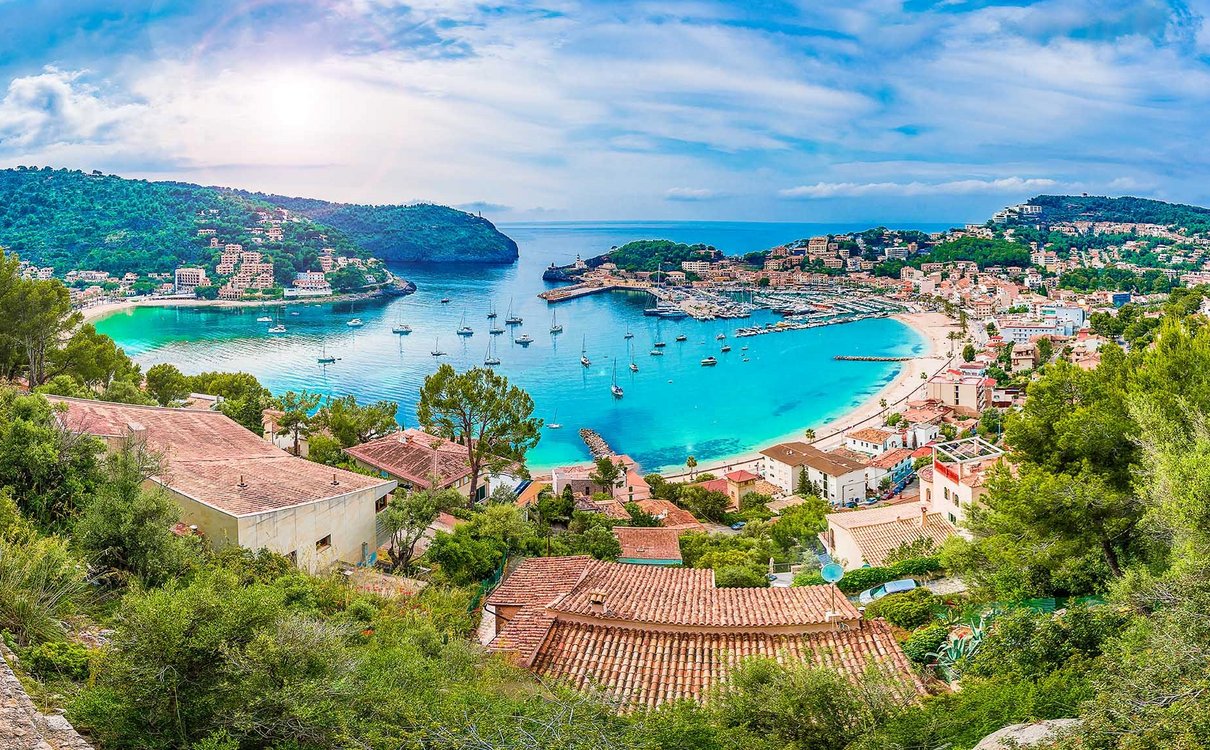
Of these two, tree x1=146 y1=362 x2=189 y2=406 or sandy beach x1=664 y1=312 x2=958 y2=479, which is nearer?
tree x1=146 y1=362 x2=189 y2=406

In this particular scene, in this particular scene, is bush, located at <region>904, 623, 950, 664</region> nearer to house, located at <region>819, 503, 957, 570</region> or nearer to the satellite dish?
the satellite dish

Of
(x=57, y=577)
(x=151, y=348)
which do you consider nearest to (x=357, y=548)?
(x=57, y=577)

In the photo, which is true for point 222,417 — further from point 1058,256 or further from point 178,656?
point 1058,256

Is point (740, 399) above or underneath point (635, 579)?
underneath

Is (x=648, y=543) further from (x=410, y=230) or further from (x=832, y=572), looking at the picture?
(x=410, y=230)

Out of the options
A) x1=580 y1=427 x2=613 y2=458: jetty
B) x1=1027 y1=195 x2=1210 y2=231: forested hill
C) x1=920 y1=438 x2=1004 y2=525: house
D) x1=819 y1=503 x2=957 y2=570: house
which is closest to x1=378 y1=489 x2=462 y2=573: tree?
x1=819 y1=503 x2=957 y2=570: house

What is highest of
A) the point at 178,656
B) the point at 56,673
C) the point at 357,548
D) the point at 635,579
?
the point at 178,656
